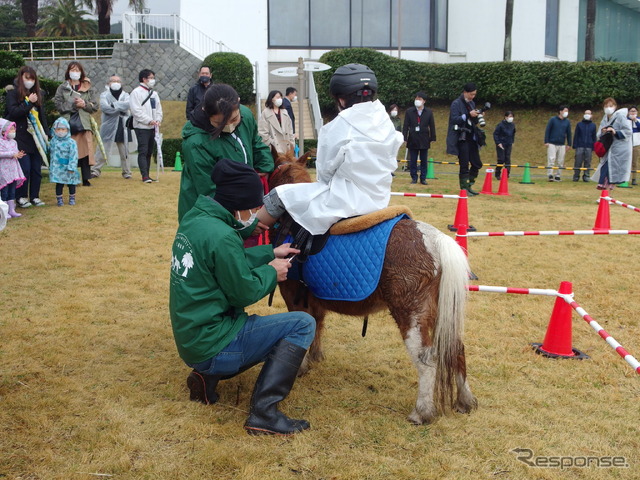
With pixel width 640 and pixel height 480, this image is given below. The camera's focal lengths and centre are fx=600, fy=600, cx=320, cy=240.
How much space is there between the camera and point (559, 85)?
23.8 metres

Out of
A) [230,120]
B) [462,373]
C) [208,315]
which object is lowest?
[462,373]

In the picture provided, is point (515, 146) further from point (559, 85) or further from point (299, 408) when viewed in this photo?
point (299, 408)

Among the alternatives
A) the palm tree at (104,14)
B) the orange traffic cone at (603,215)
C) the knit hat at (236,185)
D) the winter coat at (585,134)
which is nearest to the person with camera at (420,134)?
the orange traffic cone at (603,215)

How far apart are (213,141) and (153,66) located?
21.0 metres

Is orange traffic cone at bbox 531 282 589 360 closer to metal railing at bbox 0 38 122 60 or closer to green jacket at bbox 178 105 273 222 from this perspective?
green jacket at bbox 178 105 273 222

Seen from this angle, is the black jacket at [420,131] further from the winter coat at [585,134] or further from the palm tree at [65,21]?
the palm tree at [65,21]

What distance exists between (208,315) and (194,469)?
803mm

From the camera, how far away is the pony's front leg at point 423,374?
3.57 m

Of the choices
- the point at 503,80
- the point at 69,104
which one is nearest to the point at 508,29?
the point at 503,80

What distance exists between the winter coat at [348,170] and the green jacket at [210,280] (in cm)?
46

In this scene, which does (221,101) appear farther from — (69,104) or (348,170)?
(69,104)

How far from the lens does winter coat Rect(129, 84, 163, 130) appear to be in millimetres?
11375

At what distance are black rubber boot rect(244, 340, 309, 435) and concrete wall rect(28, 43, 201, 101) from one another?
2162 cm

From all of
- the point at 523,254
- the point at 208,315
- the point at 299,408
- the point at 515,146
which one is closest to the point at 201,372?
the point at 208,315
